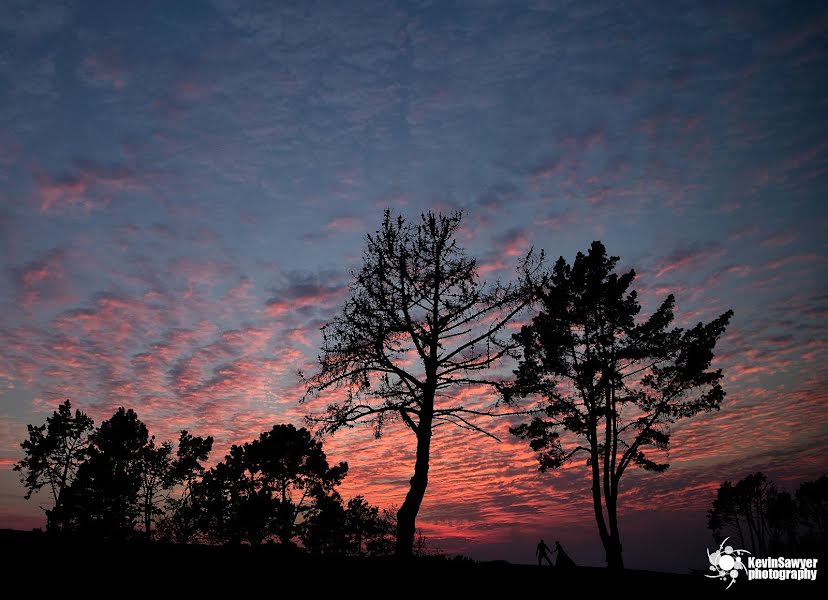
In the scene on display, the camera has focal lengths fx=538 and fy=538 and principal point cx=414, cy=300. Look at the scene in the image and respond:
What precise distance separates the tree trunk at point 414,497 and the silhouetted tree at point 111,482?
35690mm

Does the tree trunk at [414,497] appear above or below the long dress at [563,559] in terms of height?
above

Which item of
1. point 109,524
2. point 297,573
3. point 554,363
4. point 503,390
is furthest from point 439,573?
point 109,524

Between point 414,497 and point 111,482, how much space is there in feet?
123

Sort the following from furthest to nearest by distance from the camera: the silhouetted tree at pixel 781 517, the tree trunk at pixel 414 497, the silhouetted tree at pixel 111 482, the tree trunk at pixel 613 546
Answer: the silhouetted tree at pixel 781 517 < the silhouetted tree at pixel 111 482 < the tree trunk at pixel 613 546 < the tree trunk at pixel 414 497

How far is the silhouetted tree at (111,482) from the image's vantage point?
141 ft

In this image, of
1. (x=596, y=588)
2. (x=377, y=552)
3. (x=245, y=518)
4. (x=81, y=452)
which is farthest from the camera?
(x=377, y=552)

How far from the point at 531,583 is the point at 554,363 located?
1517cm

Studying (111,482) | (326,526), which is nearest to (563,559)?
(326,526)

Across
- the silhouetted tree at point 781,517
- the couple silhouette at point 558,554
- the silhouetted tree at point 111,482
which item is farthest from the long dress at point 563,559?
the silhouetted tree at point 781,517

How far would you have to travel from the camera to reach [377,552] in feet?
168

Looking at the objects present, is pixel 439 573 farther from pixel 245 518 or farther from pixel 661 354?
pixel 245 518

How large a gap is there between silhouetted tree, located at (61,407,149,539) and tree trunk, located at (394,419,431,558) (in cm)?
3569

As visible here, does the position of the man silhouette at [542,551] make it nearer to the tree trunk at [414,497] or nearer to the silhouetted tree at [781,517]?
the tree trunk at [414,497]

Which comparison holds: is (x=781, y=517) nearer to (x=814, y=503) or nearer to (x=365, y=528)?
(x=814, y=503)
